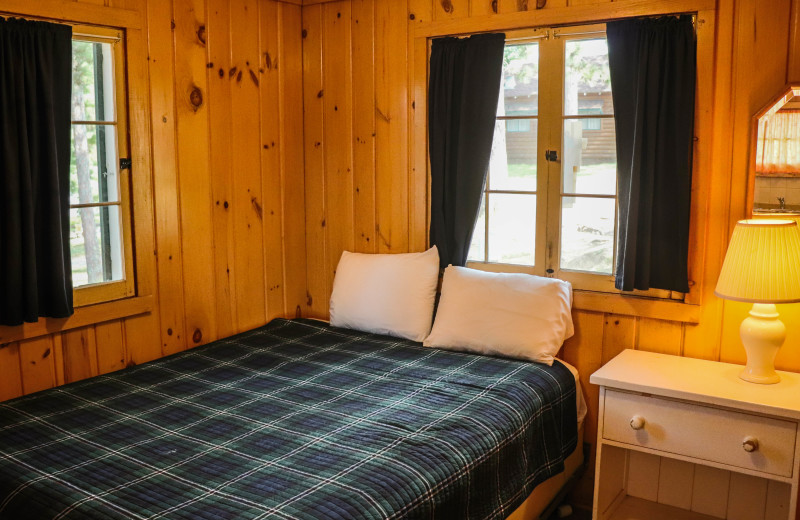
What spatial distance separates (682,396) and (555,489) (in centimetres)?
65

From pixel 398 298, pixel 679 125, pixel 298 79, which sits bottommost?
pixel 398 298

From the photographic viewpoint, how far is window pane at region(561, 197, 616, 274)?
2.90 m

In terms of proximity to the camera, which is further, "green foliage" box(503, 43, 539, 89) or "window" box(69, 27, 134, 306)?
"green foliage" box(503, 43, 539, 89)

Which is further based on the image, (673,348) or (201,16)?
(201,16)

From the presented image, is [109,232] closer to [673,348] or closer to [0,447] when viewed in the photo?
[0,447]

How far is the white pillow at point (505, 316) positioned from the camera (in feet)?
9.26

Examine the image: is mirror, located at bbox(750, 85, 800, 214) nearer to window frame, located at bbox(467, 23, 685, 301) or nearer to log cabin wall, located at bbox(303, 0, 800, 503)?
log cabin wall, located at bbox(303, 0, 800, 503)

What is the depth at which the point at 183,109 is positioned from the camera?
9.92 ft

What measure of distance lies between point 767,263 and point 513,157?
109 centimetres

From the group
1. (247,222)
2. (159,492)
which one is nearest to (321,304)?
(247,222)

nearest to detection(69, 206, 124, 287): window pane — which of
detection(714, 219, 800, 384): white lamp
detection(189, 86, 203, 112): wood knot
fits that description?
detection(189, 86, 203, 112): wood knot

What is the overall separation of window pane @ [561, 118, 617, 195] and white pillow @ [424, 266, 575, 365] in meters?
0.40

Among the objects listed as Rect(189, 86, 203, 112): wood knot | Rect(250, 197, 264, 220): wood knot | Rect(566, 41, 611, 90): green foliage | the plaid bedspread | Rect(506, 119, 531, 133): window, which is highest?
Rect(566, 41, 611, 90): green foliage

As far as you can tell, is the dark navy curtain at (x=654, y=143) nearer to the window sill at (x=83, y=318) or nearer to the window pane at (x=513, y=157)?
the window pane at (x=513, y=157)
